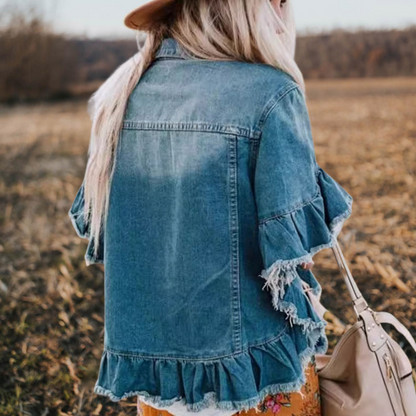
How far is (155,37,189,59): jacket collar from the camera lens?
5.89 ft

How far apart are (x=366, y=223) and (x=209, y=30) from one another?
14.1ft

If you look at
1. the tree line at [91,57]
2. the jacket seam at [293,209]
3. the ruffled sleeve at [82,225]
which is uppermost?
the jacket seam at [293,209]

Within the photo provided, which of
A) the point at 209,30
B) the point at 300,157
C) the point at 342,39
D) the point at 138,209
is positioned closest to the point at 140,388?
the point at 138,209

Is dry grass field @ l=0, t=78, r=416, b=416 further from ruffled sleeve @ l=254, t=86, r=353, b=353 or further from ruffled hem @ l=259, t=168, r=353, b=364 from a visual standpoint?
ruffled sleeve @ l=254, t=86, r=353, b=353

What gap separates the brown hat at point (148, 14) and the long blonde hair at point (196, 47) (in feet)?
0.08

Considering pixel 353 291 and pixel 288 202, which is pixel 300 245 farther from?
pixel 353 291

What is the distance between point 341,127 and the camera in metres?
10.9

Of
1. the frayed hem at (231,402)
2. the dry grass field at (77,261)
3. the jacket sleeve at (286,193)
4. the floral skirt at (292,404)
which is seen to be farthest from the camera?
the dry grass field at (77,261)

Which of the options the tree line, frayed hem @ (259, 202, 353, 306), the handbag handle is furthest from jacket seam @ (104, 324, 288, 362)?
the tree line

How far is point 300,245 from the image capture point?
1659 mm

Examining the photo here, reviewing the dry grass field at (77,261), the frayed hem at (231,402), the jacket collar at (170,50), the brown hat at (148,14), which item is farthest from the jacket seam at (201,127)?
the dry grass field at (77,261)

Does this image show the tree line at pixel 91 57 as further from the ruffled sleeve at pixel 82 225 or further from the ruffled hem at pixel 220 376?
the ruffled hem at pixel 220 376

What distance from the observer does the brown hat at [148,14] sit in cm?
182

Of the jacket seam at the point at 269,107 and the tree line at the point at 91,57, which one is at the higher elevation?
the jacket seam at the point at 269,107
